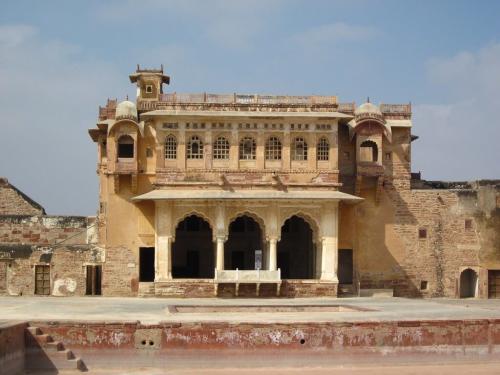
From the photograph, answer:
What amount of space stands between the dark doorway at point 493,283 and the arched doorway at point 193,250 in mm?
10853

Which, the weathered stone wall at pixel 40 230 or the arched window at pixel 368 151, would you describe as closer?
the arched window at pixel 368 151

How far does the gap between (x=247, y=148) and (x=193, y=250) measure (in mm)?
6500

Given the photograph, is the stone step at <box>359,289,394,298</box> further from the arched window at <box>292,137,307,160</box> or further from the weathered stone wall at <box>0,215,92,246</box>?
the weathered stone wall at <box>0,215,92,246</box>

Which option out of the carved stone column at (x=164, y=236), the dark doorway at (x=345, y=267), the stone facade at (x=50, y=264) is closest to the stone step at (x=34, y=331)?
the carved stone column at (x=164, y=236)

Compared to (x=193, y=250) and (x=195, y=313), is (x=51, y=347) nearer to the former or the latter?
(x=195, y=313)

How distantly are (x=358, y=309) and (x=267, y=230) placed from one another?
22.0 ft

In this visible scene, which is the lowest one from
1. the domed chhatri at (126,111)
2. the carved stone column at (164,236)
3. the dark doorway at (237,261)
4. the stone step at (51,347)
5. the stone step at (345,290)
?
the stone step at (51,347)

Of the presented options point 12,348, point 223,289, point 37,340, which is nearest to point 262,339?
point 37,340

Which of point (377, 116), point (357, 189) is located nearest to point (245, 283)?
point (357, 189)

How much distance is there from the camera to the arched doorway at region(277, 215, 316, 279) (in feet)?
107

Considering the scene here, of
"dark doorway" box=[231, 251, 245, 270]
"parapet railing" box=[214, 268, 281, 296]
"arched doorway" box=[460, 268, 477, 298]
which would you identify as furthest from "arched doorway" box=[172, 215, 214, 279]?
"arched doorway" box=[460, 268, 477, 298]

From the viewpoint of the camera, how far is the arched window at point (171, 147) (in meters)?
28.5

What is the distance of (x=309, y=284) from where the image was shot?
2761 centimetres

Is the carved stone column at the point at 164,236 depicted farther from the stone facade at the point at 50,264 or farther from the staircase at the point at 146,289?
the stone facade at the point at 50,264
